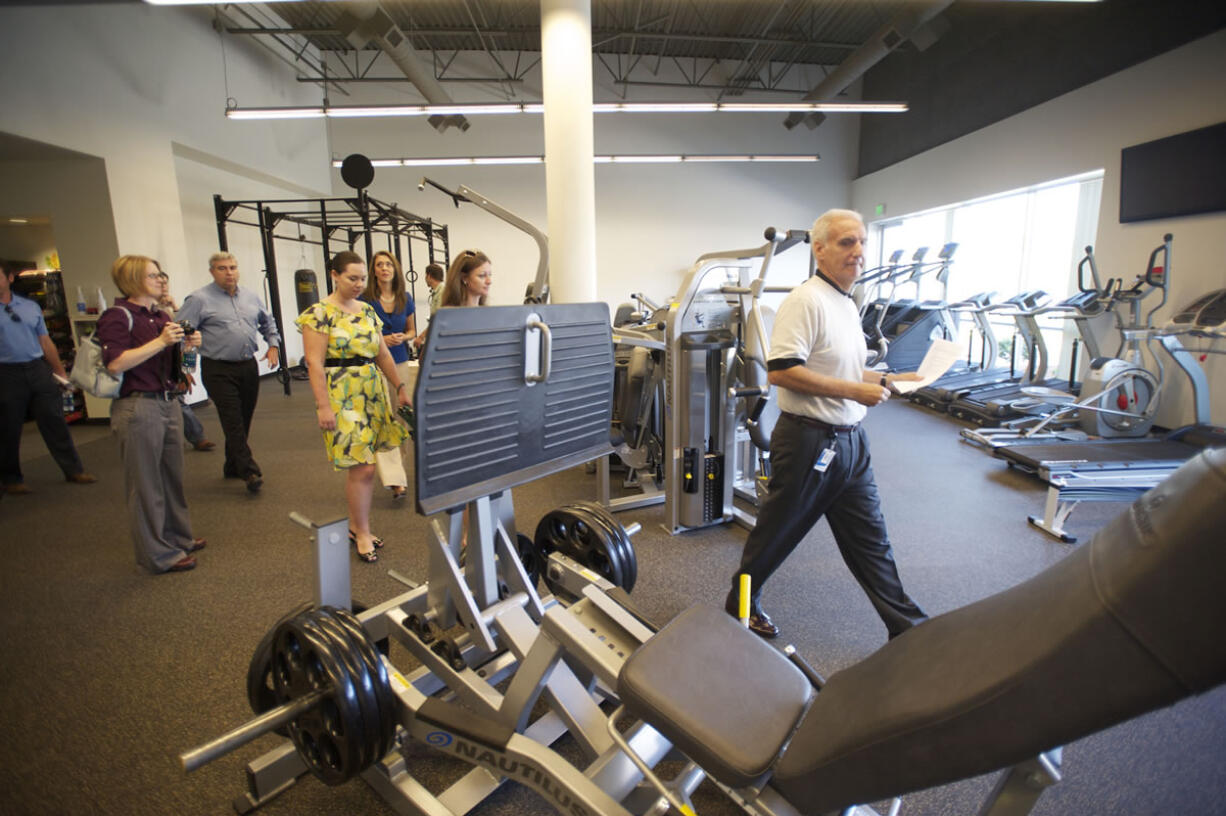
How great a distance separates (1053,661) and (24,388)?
5545 mm

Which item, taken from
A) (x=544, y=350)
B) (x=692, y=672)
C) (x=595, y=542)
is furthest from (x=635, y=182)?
(x=692, y=672)

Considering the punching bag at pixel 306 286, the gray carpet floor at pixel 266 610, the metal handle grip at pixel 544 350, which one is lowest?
the gray carpet floor at pixel 266 610

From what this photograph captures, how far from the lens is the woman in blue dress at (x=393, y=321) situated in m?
3.71

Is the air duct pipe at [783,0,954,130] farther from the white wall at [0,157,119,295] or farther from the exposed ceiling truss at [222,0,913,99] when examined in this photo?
the white wall at [0,157,119,295]

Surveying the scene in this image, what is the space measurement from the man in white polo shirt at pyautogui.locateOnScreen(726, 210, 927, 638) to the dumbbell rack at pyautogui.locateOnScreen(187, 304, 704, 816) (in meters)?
0.63

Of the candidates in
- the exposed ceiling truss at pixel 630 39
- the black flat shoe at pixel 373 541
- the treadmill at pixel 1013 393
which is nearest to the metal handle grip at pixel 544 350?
the black flat shoe at pixel 373 541

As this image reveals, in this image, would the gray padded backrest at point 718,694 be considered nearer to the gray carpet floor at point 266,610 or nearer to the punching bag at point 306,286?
the gray carpet floor at point 266,610

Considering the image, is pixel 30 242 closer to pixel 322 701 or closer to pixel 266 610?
pixel 266 610

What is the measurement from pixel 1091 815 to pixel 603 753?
1.33 m

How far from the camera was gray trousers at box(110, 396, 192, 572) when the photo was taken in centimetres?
262

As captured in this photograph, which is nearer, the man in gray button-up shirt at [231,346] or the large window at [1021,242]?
the man in gray button-up shirt at [231,346]

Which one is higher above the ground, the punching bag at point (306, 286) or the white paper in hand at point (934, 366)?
the punching bag at point (306, 286)

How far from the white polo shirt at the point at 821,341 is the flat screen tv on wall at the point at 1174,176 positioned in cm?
509

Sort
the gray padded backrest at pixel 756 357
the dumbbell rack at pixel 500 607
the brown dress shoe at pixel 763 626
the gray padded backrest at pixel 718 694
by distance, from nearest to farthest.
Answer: the gray padded backrest at pixel 718 694 < the dumbbell rack at pixel 500 607 < the brown dress shoe at pixel 763 626 < the gray padded backrest at pixel 756 357
